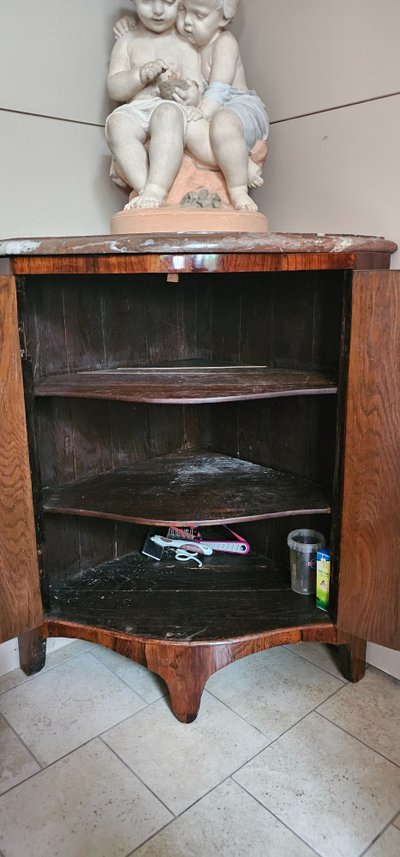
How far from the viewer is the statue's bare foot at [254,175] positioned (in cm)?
160

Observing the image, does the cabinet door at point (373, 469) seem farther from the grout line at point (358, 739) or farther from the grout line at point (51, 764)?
the grout line at point (51, 764)

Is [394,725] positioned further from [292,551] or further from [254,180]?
[254,180]

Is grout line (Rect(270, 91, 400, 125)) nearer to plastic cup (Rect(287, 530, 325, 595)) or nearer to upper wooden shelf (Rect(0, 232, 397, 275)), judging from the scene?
upper wooden shelf (Rect(0, 232, 397, 275))

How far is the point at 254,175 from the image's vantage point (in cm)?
161

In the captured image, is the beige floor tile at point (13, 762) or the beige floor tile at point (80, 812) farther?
the beige floor tile at point (13, 762)

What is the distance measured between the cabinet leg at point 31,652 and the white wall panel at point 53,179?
3.56 feet

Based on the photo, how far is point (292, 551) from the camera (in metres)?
1.62

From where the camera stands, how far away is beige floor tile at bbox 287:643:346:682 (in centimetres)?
169

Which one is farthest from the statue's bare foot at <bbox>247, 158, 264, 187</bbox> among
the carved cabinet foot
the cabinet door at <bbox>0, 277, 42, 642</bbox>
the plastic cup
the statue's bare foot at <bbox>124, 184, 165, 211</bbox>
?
the carved cabinet foot

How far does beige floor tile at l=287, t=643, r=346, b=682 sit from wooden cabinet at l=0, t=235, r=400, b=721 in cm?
6

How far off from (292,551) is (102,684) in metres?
0.63

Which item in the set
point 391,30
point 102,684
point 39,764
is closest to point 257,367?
point 391,30

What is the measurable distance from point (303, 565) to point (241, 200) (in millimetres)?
970

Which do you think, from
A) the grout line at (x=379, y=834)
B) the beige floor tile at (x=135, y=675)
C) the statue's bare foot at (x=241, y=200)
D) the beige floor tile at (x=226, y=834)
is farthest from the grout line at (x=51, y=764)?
the statue's bare foot at (x=241, y=200)
